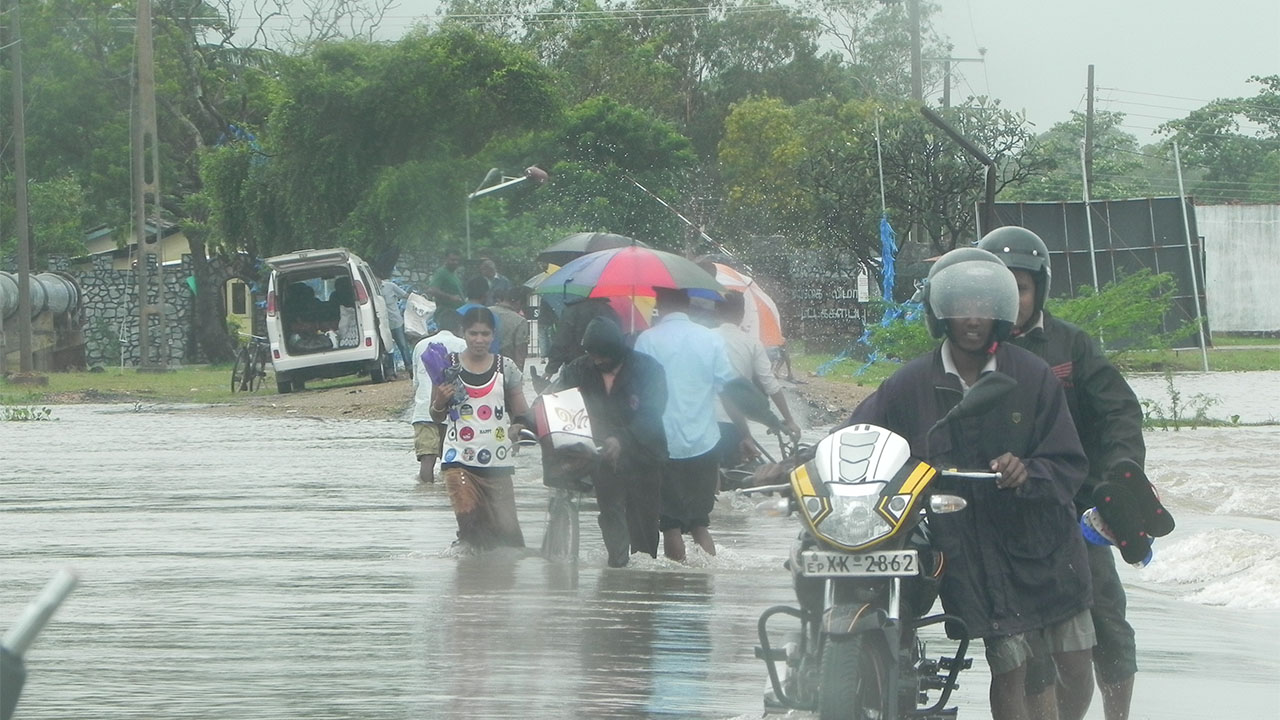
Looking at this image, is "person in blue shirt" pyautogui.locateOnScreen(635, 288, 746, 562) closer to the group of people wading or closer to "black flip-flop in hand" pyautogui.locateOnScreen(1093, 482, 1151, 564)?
the group of people wading

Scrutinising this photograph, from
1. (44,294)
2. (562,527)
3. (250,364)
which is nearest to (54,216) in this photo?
(44,294)

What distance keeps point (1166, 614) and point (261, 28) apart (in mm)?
44994

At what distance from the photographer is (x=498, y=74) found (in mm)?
39531

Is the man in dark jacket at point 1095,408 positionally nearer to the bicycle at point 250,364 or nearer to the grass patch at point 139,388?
the grass patch at point 139,388

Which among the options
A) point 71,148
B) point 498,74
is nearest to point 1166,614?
point 498,74

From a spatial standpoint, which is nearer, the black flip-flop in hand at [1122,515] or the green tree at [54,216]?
the black flip-flop in hand at [1122,515]

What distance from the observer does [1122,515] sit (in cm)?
565

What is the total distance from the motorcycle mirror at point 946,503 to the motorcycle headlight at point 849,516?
0.45 feet

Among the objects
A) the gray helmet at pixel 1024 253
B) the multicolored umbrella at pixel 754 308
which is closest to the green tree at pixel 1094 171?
the multicolored umbrella at pixel 754 308

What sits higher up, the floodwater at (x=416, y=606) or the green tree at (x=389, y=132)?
the green tree at (x=389, y=132)

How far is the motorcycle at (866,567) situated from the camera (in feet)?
16.9

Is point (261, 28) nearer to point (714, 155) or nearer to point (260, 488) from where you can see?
point (714, 155)

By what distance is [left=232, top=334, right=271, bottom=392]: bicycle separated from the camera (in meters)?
31.4

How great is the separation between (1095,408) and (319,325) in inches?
1010
